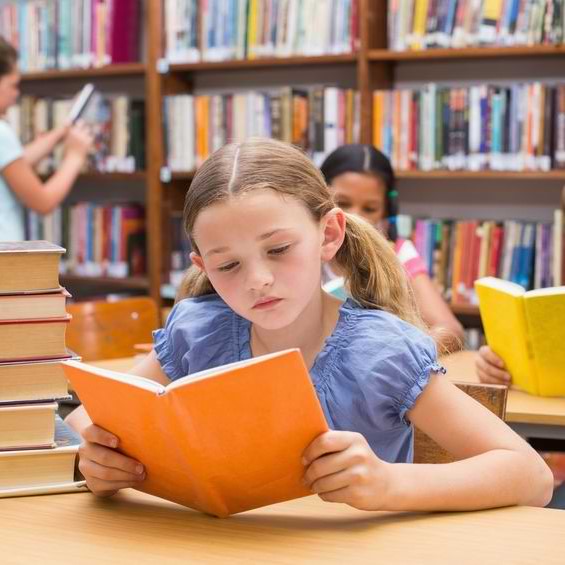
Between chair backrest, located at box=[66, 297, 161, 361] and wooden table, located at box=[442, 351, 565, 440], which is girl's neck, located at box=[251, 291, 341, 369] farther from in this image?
chair backrest, located at box=[66, 297, 161, 361]

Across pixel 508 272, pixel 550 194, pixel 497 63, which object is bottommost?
pixel 508 272

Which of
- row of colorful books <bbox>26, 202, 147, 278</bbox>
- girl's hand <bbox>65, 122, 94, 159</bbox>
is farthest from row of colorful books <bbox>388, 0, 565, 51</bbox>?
row of colorful books <bbox>26, 202, 147, 278</bbox>

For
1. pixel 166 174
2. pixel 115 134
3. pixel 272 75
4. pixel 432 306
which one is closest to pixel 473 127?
pixel 432 306

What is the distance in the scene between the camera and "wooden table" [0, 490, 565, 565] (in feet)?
3.29

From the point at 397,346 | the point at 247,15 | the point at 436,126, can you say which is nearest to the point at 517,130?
the point at 436,126

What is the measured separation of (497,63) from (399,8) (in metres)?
0.48

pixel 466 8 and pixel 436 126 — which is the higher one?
pixel 466 8

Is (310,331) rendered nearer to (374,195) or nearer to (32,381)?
(32,381)

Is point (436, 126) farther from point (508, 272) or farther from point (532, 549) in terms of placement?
point (532, 549)

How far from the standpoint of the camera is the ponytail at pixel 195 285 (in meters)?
1.55

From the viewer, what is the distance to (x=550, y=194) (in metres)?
3.75

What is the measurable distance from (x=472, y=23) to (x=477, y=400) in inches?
88.8

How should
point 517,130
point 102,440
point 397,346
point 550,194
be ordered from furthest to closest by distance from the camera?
1. point 550,194
2. point 517,130
3. point 397,346
4. point 102,440

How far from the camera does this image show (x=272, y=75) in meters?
4.27
